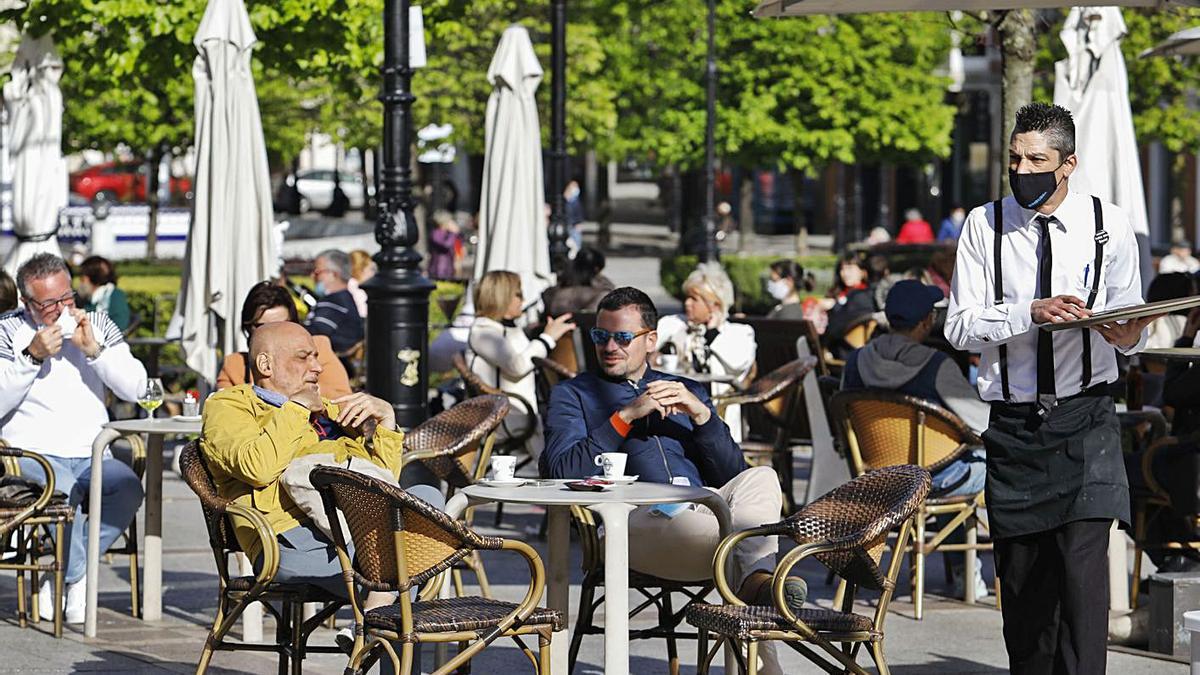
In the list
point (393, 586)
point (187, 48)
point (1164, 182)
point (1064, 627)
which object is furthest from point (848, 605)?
point (1164, 182)

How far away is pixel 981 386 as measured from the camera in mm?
6121

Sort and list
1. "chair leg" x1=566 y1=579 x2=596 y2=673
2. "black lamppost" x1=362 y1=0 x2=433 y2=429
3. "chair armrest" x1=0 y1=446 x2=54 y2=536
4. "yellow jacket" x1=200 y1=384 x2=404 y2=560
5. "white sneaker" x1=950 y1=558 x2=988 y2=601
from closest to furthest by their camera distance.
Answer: "yellow jacket" x1=200 y1=384 x2=404 y2=560, "chair leg" x1=566 y1=579 x2=596 y2=673, "chair armrest" x1=0 y1=446 x2=54 y2=536, "white sneaker" x1=950 y1=558 x2=988 y2=601, "black lamppost" x1=362 y1=0 x2=433 y2=429

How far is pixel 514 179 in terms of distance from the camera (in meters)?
15.5

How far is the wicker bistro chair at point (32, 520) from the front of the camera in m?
8.49

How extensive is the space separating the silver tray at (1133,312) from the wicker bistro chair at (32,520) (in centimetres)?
454

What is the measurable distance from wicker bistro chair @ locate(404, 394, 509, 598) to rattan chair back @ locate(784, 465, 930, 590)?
2165 millimetres

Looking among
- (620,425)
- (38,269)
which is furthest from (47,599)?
(620,425)

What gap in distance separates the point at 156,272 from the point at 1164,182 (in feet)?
105

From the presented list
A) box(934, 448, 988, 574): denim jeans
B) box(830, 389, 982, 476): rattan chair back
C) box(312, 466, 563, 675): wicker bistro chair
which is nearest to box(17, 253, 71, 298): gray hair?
box(312, 466, 563, 675): wicker bistro chair

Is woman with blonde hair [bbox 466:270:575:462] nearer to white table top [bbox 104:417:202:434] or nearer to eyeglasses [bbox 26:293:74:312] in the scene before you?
white table top [bbox 104:417:202:434]

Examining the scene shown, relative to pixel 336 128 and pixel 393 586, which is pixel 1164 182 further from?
pixel 393 586

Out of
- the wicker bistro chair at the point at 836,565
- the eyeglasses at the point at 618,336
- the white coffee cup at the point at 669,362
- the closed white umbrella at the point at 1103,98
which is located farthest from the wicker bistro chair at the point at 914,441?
the closed white umbrella at the point at 1103,98

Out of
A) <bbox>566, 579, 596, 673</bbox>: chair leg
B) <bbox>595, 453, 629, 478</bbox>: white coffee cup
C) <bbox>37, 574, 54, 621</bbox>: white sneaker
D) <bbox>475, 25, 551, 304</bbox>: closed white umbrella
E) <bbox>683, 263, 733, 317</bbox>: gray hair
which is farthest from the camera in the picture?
<bbox>475, 25, 551, 304</bbox>: closed white umbrella

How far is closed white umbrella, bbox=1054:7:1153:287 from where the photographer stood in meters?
12.5
